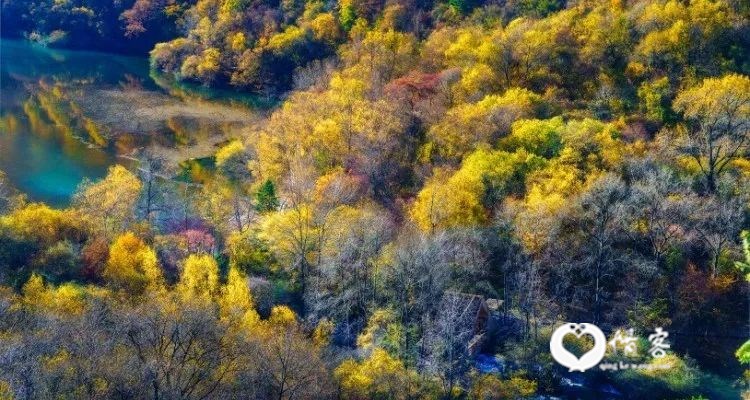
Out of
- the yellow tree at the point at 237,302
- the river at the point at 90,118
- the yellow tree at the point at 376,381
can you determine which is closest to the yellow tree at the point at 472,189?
the yellow tree at the point at 237,302

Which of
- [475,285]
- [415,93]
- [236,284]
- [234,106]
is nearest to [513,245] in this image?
[475,285]

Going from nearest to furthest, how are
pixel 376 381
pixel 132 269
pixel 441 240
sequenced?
pixel 376 381 < pixel 441 240 < pixel 132 269

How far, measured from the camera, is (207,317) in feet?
78.3

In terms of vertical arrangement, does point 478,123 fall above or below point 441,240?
above

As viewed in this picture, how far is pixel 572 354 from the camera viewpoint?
94.0 ft

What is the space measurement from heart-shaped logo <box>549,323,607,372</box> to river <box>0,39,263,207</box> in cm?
3313

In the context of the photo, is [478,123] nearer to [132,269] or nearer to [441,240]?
[441,240]

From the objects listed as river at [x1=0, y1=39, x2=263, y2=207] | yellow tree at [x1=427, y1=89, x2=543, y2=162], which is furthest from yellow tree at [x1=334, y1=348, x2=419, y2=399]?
river at [x1=0, y1=39, x2=263, y2=207]

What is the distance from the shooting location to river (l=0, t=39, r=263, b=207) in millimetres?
52750

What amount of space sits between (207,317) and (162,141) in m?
40.9

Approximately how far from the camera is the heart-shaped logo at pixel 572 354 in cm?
2834

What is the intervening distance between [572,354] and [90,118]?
179 ft

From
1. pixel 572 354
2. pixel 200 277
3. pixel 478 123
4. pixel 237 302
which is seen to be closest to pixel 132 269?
pixel 200 277

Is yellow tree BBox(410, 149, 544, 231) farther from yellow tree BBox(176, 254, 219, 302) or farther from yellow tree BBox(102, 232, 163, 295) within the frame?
yellow tree BBox(102, 232, 163, 295)
